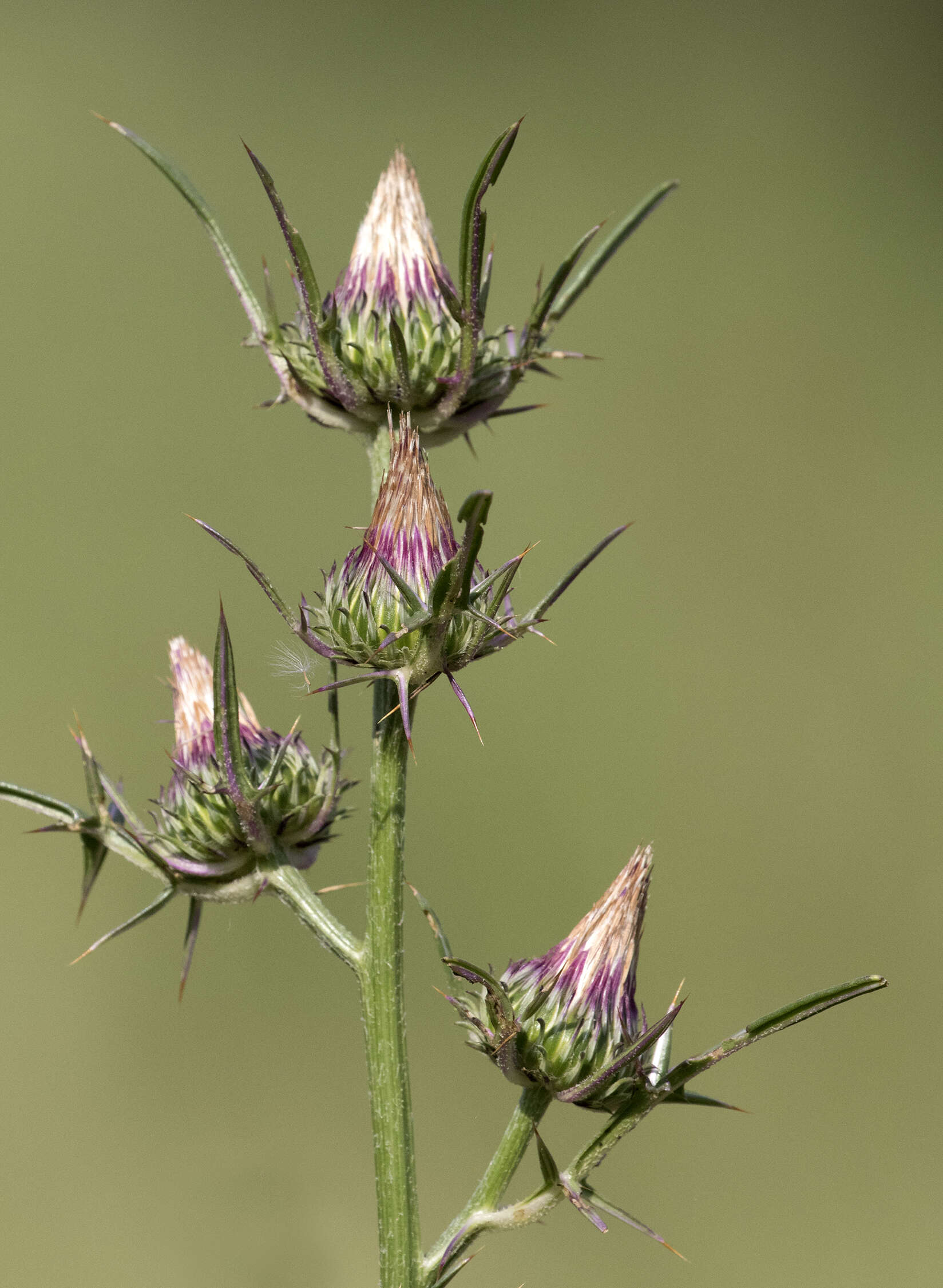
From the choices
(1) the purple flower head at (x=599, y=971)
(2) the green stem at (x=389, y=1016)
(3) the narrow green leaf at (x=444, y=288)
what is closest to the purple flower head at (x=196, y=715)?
(2) the green stem at (x=389, y=1016)

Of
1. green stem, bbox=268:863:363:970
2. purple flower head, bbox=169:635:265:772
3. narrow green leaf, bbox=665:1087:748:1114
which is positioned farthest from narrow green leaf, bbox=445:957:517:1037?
purple flower head, bbox=169:635:265:772

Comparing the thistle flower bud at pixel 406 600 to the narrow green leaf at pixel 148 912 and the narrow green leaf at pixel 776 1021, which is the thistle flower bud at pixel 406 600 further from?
the narrow green leaf at pixel 776 1021

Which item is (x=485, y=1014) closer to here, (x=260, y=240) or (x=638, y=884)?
(x=638, y=884)

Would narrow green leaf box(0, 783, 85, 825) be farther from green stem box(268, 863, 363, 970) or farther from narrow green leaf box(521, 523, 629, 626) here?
narrow green leaf box(521, 523, 629, 626)

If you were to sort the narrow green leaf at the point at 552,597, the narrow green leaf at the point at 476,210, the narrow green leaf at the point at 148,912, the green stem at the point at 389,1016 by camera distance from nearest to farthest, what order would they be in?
the narrow green leaf at the point at 476,210, the narrow green leaf at the point at 552,597, the green stem at the point at 389,1016, the narrow green leaf at the point at 148,912

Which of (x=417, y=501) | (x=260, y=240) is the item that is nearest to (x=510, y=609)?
(x=417, y=501)

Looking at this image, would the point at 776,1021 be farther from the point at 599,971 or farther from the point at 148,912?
the point at 148,912
